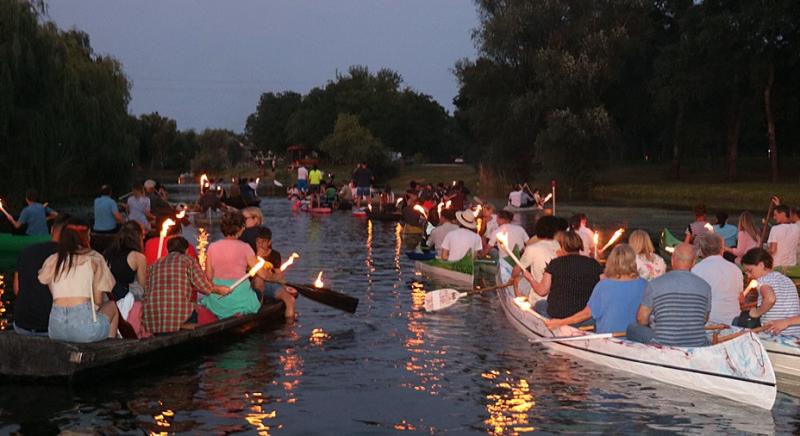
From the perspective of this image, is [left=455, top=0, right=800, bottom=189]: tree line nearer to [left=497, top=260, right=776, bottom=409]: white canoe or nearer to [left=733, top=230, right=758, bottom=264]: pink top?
[left=733, top=230, right=758, bottom=264]: pink top

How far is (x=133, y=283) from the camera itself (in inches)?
493

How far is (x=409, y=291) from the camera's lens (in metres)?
19.4

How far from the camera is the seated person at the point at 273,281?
47.6ft

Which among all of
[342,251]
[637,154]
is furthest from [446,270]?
[637,154]

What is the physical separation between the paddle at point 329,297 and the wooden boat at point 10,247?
980cm

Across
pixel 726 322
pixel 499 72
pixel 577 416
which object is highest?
pixel 499 72

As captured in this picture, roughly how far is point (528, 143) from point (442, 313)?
43670 millimetres

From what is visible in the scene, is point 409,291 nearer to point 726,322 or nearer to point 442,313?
point 442,313

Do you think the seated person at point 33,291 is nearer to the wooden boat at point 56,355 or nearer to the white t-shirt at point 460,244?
the wooden boat at point 56,355

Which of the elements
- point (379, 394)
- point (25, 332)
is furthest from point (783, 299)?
point (25, 332)

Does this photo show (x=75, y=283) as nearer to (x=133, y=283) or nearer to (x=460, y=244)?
(x=133, y=283)

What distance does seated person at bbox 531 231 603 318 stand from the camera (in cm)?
1195

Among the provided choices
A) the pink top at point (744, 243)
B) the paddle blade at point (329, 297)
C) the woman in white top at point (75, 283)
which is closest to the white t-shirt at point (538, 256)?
the paddle blade at point (329, 297)

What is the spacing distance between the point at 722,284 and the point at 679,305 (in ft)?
5.41
